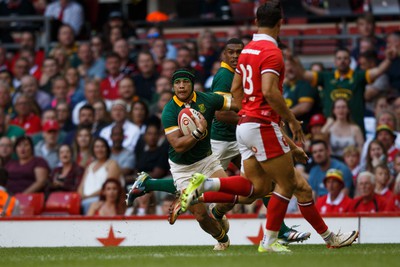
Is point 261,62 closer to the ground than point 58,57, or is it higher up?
higher up

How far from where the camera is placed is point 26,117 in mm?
19500

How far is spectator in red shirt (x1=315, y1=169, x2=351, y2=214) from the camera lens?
50.2 ft

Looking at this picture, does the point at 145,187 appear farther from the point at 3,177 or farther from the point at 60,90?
the point at 60,90

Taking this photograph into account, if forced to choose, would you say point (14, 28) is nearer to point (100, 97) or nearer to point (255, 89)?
point (100, 97)

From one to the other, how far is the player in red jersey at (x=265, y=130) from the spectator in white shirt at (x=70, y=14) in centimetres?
1184

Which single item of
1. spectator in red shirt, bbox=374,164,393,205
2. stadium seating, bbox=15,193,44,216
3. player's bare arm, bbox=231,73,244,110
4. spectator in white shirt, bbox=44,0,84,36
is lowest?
stadium seating, bbox=15,193,44,216

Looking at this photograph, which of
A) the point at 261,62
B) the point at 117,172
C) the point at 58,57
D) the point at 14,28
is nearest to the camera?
the point at 261,62

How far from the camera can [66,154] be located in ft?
57.8

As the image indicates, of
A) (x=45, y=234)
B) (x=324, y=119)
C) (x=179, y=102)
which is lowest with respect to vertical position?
(x=45, y=234)

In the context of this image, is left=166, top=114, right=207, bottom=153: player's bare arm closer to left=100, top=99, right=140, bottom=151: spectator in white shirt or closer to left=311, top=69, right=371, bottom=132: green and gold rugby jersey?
left=311, top=69, right=371, bottom=132: green and gold rugby jersey

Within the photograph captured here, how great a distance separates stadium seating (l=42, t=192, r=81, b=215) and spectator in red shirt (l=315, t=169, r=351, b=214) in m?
3.94

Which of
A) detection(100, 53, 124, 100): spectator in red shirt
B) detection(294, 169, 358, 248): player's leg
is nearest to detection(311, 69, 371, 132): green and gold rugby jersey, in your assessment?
detection(100, 53, 124, 100): spectator in red shirt

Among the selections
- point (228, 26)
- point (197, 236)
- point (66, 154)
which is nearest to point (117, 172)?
point (66, 154)

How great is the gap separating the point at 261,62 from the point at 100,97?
9.09 meters
